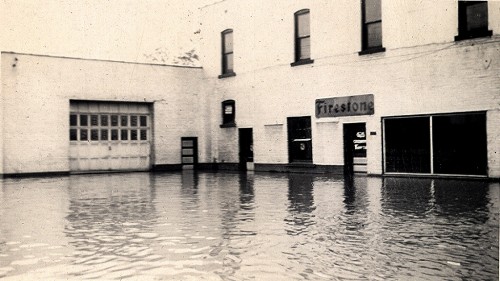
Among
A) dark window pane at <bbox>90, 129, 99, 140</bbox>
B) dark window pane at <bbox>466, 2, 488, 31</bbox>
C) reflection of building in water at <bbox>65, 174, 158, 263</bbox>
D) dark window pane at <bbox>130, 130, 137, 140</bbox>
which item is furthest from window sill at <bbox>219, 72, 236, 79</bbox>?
reflection of building in water at <bbox>65, 174, 158, 263</bbox>

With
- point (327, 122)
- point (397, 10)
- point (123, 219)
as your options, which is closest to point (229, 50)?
point (327, 122)

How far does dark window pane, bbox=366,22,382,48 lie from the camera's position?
21875 millimetres

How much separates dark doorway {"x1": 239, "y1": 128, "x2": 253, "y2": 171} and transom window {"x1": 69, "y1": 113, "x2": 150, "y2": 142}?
4902 millimetres

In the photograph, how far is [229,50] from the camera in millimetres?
29281

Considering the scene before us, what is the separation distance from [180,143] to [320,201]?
17.7 metres

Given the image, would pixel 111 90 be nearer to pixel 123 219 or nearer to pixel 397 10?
pixel 397 10

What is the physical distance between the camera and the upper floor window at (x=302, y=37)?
24766 mm

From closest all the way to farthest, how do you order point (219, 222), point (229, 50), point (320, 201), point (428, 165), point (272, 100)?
point (219, 222), point (320, 201), point (428, 165), point (272, 100), point (229, 50)

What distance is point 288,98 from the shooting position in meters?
25.3

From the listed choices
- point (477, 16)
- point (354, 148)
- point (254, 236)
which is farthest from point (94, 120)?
point (254, 236)

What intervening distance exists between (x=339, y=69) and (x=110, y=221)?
48.8 ft

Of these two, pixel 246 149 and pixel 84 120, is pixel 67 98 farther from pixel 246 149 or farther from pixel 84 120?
pixel 246 149

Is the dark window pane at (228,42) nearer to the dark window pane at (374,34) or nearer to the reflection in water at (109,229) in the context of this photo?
the dark window pane at (374,34)

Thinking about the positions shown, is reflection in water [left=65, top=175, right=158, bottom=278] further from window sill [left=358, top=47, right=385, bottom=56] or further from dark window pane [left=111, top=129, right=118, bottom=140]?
dark window pane [left=111, top=129, right=118, bottom=140]
